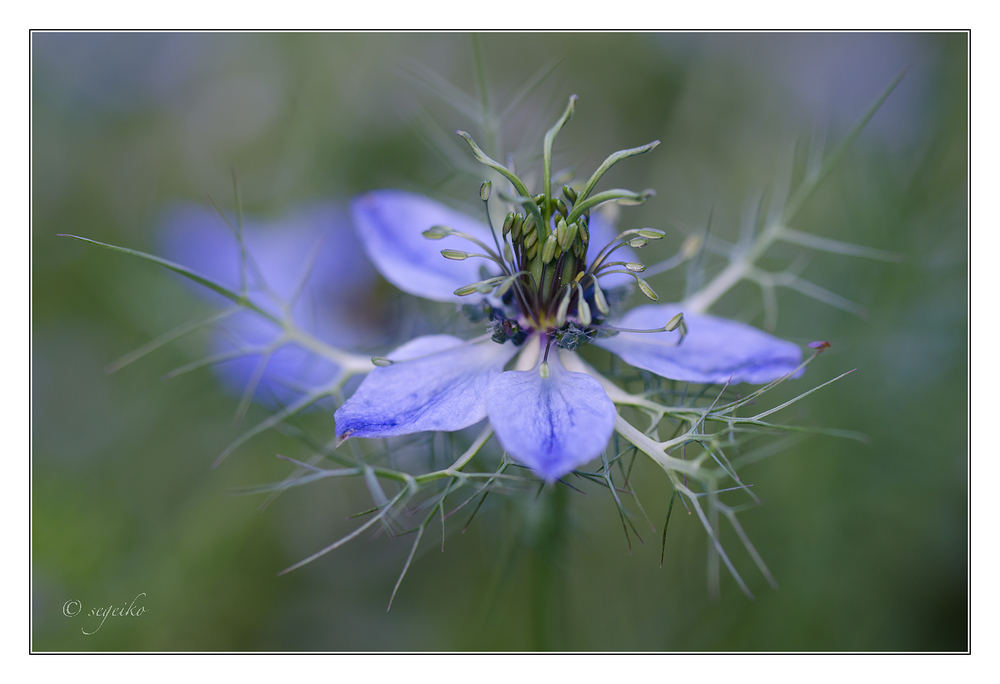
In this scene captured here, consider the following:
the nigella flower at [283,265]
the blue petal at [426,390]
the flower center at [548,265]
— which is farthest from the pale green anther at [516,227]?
the nigella flower at [283,265]

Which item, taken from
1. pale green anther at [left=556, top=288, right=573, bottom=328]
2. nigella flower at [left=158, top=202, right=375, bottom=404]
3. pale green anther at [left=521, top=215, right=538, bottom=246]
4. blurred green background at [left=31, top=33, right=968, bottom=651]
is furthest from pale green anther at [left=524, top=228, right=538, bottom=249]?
nigella flower at [left=158, top=202, right=375, bottom=404]

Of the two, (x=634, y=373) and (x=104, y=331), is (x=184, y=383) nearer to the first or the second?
(x=104, y=331)

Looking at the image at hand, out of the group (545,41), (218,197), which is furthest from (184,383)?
(545,41)

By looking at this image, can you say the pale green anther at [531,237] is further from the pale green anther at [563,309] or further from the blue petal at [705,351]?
the blue petal at [705,351]

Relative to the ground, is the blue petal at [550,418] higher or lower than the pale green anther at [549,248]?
lower

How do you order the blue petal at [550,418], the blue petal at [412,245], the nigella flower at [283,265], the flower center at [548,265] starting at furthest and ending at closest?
1. the nigella flower at [283,265]
2. the blue petal at [412,245]
3. the flower center at [548,265]
4. the blue petal at [550,418]

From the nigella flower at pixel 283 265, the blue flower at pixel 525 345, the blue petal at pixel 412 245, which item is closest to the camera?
the blue flower at pixel 525 345

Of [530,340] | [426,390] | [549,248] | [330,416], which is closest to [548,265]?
[549,248]

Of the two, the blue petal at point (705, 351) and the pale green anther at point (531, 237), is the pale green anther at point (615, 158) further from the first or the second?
the blue petal at point (705, 351)

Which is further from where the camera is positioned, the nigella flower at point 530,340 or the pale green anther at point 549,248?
the pale green anther at point 549,248
